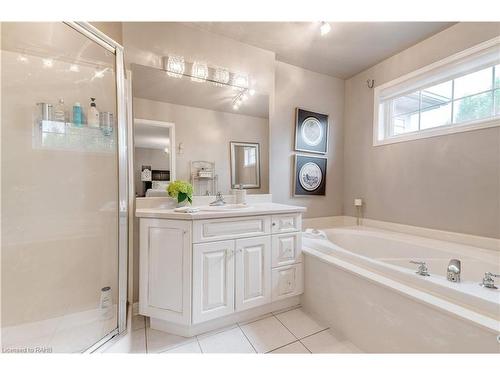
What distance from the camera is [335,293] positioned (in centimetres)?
149

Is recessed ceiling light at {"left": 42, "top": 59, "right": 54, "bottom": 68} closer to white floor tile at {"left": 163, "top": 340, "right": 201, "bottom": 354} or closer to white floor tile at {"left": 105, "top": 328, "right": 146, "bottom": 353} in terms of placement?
white floor tile at {"left": 105, "top": 328, "right": 146, "bottom": 353}

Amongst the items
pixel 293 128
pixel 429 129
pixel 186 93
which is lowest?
pixel 429 129

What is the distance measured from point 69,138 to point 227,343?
1.74 m

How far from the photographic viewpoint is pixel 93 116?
1447mm

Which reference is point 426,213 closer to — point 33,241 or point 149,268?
point 149,268

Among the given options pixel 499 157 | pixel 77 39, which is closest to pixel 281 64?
pixel 77 39

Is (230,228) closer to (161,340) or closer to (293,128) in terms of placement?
(161,340)

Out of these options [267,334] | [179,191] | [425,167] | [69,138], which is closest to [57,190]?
[69,138]

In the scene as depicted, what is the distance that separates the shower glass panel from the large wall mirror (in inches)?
10.5

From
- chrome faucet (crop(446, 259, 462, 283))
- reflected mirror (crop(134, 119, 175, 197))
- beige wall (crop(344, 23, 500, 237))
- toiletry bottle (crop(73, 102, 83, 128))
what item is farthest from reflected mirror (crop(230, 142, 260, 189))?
chrome faucet (crop(446, 259, 462, 283))

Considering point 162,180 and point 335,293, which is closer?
point 335,293

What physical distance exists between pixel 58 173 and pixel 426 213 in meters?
3.06

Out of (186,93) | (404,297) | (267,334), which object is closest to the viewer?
(404,297)

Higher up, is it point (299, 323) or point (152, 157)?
point (152, 157)
